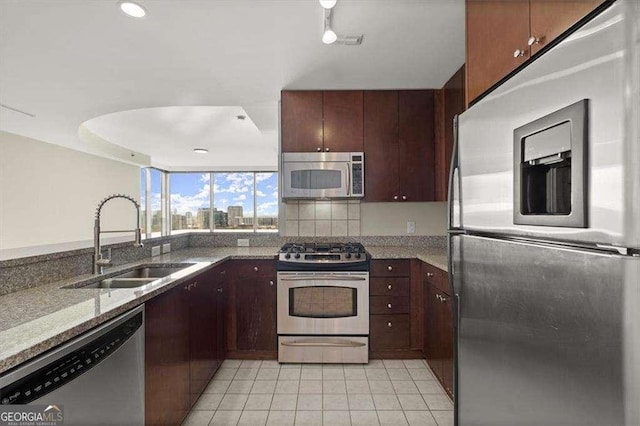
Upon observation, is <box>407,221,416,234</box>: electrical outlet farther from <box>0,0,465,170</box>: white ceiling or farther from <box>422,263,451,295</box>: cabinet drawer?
<box>0,0,465,170</box>: white ceiling

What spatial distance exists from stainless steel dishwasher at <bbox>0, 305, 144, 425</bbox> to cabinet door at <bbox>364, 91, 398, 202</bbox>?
2141mm

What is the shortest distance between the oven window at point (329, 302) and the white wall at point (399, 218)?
0.83m

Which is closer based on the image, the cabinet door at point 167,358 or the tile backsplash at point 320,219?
the cabinet door at point 167,358

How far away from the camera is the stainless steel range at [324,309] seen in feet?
8.54

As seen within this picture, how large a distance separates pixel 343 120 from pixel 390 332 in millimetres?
1904

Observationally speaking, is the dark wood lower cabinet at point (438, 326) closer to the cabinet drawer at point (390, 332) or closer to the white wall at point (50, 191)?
the cabinet drawer at point (390, 332)

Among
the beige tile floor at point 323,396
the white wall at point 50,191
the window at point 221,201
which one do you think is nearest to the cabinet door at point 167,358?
the beige tile floor at point 323,396

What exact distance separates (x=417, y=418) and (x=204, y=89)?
3.03 m

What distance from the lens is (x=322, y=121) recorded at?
9.75ft

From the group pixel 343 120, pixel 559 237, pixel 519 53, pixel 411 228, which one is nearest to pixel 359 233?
pixel 411 228

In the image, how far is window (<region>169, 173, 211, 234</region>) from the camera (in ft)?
28.2

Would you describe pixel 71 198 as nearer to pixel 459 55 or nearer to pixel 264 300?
pixel 264 300

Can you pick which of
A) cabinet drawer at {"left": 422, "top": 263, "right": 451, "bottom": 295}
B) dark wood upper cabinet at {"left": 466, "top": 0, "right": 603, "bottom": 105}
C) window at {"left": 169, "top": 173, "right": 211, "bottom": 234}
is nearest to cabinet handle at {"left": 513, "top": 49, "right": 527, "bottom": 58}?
dark wood upper cabinet at {"left": 466, "top": 0, "right": 603, "bottom": 105}

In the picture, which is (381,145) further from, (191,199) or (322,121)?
(191,199)
